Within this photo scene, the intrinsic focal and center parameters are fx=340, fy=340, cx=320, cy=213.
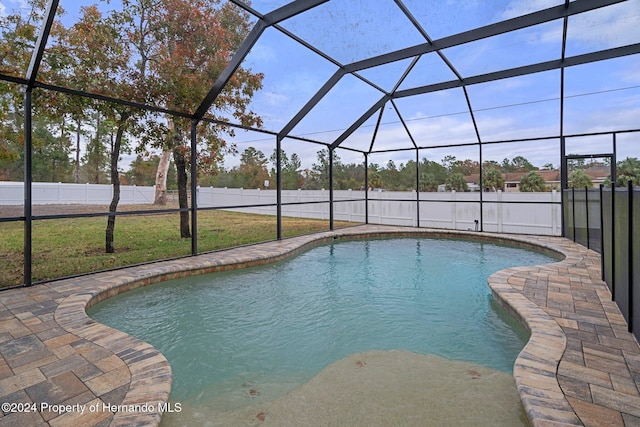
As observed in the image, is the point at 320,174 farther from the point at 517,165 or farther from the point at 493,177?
the point at 493,177

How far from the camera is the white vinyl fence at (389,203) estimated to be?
6.82 meters

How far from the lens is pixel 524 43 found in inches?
235

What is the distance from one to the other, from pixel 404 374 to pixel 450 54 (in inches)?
236

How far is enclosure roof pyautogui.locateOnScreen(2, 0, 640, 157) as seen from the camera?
16.0ft

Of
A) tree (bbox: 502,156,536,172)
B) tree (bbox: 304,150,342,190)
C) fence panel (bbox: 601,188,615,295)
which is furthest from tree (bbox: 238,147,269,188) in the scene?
tree (bbox: 502,156,536,172)

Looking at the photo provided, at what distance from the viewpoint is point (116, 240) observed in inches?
333

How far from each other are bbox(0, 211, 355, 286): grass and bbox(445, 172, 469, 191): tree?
28.4 ft

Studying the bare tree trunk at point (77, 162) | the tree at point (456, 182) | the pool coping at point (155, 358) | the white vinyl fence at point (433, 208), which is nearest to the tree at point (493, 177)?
the tree at point (456, 182)

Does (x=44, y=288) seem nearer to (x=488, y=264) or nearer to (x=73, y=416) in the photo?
(x=73, y=416)

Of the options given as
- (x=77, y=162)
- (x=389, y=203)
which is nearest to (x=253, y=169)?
(x=389, y=203)

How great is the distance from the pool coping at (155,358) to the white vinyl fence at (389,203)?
9.85 ft

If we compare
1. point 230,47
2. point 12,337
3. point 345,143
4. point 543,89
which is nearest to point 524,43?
point 543,89

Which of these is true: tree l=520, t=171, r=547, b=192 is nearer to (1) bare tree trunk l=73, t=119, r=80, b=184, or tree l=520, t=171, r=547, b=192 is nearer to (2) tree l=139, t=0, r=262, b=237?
(2) tree l=139, t=0, r=262, b=237

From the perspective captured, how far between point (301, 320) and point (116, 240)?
22.3 feet
